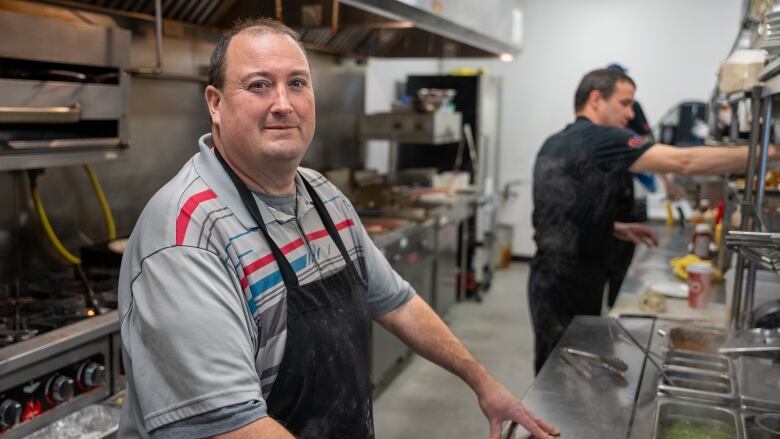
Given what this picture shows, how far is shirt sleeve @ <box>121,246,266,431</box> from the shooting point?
3.75 feet

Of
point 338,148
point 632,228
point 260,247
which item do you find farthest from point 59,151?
point 338,148

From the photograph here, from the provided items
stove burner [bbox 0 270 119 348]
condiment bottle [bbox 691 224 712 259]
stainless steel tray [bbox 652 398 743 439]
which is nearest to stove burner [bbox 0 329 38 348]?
stove burner [bbox 0 270 119 348]

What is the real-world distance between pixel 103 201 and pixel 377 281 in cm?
172

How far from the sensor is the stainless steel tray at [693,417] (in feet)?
5.46

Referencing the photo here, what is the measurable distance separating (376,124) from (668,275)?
8.10 feet

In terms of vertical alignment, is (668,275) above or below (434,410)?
above

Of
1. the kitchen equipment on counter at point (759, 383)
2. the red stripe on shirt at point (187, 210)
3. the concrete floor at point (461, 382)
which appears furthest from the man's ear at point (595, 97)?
the red stripe on shirt at point (187, 210)

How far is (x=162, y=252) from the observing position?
119 centimetres

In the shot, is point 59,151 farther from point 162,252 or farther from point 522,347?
point 522,347

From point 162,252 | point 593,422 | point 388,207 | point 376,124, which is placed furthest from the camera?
point 376,124

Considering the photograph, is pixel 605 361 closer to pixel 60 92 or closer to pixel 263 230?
pixel 263 230

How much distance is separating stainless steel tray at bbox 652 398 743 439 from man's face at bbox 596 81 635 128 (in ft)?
5.30

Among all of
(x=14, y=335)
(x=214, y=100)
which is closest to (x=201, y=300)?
(x=214, y=100)

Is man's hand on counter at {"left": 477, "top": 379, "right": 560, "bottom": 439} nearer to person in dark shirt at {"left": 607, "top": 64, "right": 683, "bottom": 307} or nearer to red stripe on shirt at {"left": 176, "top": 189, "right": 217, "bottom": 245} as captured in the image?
red stripe on shirt at {"left": 176, "top": 189, "right": 217, "bottom": 245}
